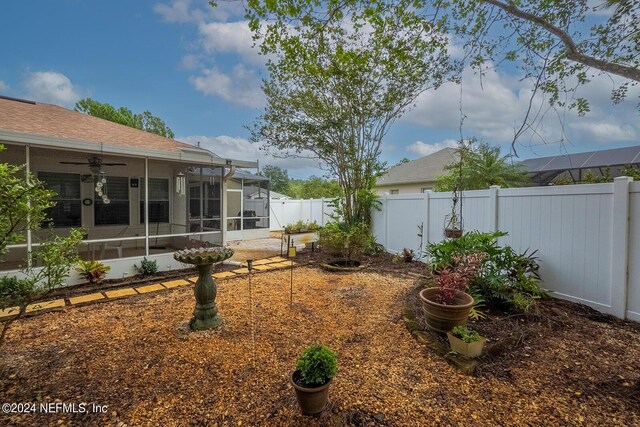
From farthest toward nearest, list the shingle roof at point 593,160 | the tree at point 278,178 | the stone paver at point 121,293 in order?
the tree at point 278,178
the shingle roof at point 593,160
the stone paver at point 121,293

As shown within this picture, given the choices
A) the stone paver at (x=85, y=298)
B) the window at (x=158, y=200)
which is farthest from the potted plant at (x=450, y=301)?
the window at (x=158, y=200)

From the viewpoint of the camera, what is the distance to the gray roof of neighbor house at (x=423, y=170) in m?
14.0

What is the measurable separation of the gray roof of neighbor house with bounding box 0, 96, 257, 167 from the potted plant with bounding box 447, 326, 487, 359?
5.72m

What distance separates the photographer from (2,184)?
2.16 metres

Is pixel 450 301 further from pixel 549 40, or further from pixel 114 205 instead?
pixel 114 205

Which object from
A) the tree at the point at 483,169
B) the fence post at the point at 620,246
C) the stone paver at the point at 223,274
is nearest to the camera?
the fence post at the point at 620,246

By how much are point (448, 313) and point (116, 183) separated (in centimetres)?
820

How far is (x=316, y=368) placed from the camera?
198cm

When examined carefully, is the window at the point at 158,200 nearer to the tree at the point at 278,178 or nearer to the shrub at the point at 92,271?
the shrub at the point at 92,271

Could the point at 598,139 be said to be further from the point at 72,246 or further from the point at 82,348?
the point at 82,348

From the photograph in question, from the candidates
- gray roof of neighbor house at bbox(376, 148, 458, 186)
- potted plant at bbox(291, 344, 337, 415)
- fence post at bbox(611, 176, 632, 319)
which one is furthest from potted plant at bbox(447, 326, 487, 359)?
gray roof of neighbor house at bbox(376, 148, 458, 186)

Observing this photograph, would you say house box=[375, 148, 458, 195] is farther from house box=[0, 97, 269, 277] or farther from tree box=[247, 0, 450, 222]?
house box=[0, 97, 269, 277]

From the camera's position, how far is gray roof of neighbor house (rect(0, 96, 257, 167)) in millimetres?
4587

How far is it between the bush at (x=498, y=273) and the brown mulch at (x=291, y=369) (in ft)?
0.91
